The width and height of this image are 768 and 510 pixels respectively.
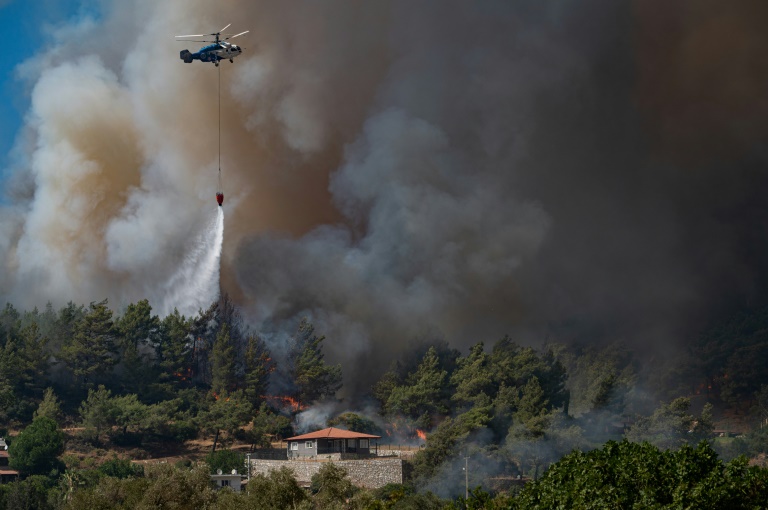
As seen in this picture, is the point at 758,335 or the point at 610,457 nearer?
the point at 610,457

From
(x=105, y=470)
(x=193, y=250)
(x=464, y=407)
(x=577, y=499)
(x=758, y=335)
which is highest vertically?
(x=193, y=250)

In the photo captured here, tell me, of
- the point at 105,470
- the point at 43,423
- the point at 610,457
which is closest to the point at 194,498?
the point at 610,457

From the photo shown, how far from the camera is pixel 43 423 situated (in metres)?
63.5

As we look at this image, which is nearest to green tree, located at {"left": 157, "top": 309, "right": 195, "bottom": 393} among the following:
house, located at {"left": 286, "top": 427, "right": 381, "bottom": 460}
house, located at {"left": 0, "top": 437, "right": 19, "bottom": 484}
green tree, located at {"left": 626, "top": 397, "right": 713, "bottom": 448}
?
house, located at {"left": 0, "top": 437, "right": 19, "bottom": 484}

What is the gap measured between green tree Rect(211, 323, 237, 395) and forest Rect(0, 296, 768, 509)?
0.09 m

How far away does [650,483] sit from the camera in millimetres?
30906

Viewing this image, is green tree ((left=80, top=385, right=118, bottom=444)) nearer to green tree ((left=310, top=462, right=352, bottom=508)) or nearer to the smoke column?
the smoke column

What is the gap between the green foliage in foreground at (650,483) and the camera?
96.3ft

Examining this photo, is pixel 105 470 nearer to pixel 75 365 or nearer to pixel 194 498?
pixel 75 365

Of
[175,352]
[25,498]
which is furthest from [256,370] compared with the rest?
[25,498]

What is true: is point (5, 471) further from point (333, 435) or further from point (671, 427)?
point (671, 427)

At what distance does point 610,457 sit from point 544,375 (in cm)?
3564

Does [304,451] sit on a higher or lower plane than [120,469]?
higher

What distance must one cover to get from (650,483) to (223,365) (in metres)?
44.6
